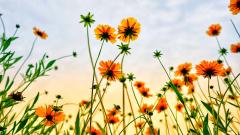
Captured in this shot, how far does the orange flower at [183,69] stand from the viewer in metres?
2.48

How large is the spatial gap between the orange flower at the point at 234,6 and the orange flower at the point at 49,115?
1275mm

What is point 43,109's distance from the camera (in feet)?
6.25

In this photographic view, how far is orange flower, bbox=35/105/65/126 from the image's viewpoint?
1.86 metres

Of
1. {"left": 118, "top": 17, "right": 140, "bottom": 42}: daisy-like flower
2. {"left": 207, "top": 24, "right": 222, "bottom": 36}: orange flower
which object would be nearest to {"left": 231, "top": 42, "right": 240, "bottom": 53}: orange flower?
{"left": 207, "top": 24, "right": 222, "bottom": 36}: orange flower

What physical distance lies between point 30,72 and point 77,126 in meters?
1.35

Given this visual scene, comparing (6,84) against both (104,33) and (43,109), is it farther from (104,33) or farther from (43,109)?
(104,33)

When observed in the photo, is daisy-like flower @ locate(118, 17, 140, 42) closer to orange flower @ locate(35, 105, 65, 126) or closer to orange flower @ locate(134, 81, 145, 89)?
orange flower @ locate(35, 105, 65, 126)

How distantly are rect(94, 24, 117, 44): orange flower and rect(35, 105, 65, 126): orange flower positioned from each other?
0.59 meters

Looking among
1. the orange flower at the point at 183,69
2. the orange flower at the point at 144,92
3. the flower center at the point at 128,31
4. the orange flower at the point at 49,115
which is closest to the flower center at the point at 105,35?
the flower center at the point at 128,31

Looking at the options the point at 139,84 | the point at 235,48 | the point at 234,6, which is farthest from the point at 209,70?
the point at 235,48

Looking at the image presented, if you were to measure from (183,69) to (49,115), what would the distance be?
1.23 m

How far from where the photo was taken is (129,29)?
1.86 meters

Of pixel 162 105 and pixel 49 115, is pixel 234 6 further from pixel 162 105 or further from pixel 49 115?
pixel 162 105

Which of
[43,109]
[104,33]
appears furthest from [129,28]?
[43,109]
